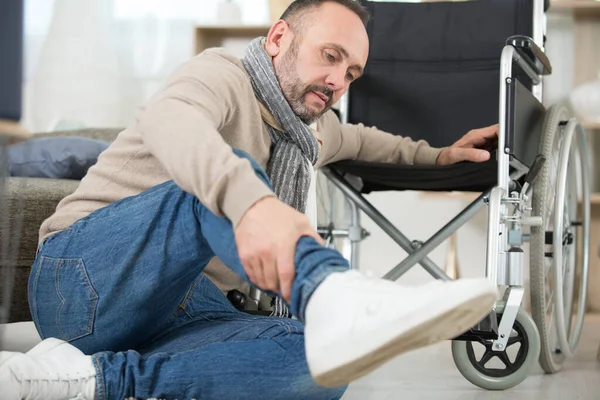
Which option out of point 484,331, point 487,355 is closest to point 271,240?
point 484,331

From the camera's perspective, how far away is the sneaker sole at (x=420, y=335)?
0.90m

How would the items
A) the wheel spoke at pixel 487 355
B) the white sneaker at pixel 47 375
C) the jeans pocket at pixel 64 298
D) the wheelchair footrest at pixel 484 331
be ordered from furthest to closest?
the wheel spoke at pixel 487 355
the wheelchair footrest at pixel 484 331
the jeans pocket at pixel 64 298
the white sneaker at pixel 47 375

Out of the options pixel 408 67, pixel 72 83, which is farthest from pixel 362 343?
pixel 72 83

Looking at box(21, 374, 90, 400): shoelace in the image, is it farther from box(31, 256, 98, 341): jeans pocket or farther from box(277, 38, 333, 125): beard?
box(277, 38, 333, 125): beard

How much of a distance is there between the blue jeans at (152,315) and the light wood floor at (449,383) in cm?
58

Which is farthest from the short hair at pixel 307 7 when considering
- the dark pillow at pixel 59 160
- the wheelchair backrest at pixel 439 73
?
the dark pillow at pixel 59 160

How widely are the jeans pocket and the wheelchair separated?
72 centimetres

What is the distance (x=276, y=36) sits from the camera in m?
1.59

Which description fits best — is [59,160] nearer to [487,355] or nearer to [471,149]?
[471,149]

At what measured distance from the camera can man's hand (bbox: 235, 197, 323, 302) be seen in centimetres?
96

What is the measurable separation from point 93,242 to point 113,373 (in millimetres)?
197

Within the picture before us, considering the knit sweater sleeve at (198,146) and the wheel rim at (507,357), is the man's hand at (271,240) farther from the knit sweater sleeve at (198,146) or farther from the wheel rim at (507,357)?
the wheel rim at (507,357)

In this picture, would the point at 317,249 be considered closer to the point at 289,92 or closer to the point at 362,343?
the point at 362,343

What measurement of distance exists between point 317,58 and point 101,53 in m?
2.50
